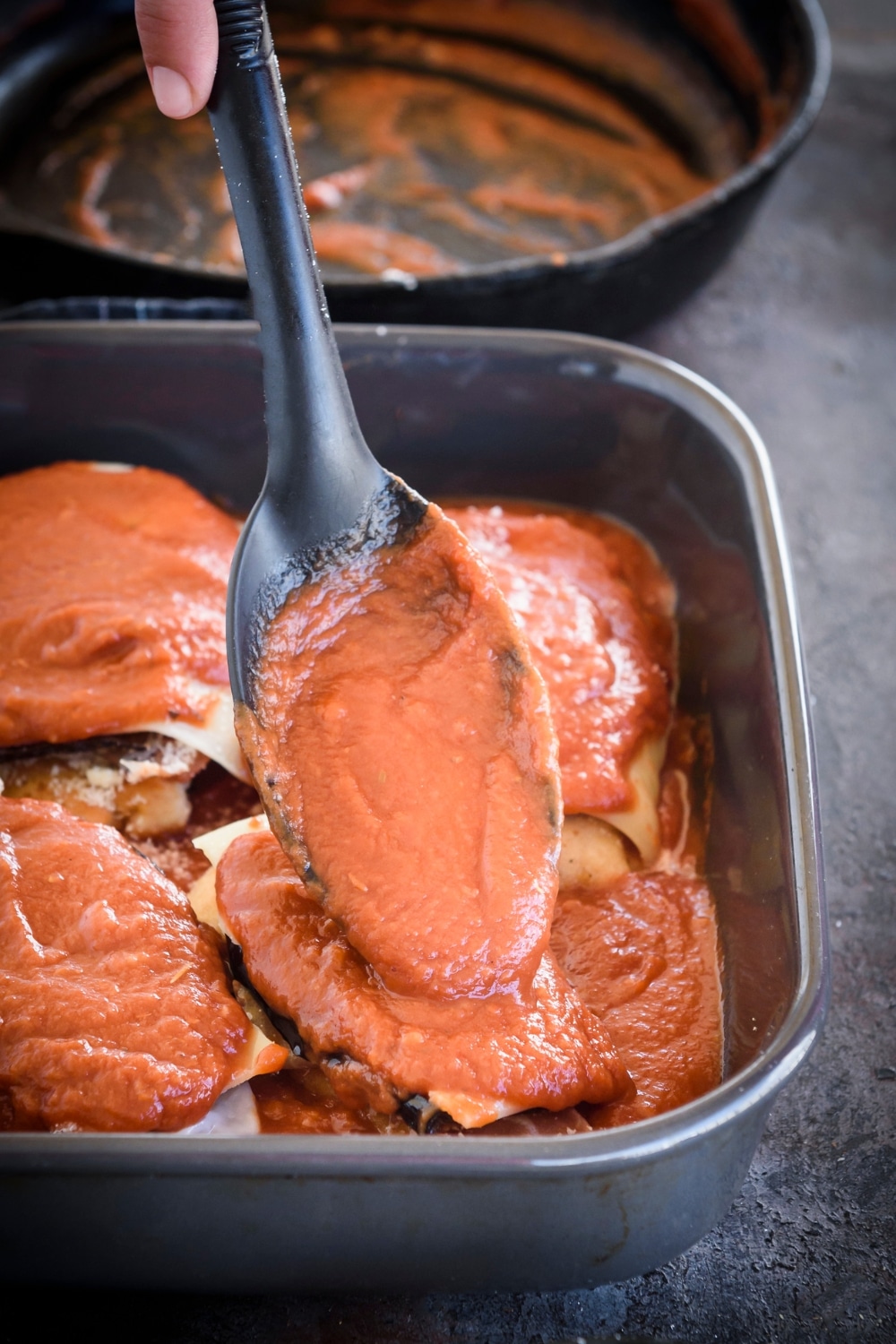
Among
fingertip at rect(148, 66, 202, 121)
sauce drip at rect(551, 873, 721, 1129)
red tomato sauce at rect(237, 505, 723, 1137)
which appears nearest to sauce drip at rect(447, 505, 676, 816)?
red tomato sauce at rect(237, 505, 723, 1137)

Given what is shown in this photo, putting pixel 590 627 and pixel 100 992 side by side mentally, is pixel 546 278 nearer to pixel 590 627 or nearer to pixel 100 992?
pixel 590 627

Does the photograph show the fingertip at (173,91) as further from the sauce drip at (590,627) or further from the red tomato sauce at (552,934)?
the sauce drip at (590,627)

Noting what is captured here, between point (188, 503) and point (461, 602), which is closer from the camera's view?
point (461, 602)

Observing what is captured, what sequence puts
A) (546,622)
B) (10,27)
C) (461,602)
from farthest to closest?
1. (10,27)
2. (546,622)
3. (461,602)

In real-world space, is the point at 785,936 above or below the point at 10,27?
below

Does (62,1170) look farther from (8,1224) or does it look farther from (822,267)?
(822,267)

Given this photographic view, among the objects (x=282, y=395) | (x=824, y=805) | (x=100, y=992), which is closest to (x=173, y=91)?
(x=282, y=395)

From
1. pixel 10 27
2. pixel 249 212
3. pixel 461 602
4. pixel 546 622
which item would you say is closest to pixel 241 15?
pixel 249 212

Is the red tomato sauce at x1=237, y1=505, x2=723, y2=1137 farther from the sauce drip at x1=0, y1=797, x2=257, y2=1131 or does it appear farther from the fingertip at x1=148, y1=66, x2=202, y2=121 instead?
the fingertip at x1=148, y1=66, x2=202, y2=121
